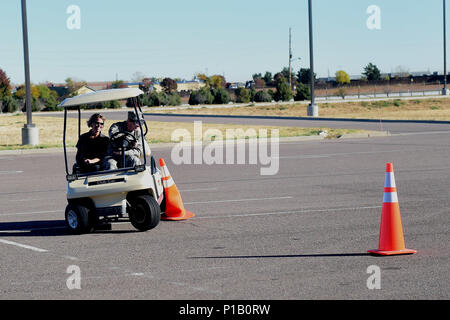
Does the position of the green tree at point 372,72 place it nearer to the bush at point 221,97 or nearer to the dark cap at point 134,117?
the bush at point 221,97

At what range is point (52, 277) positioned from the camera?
771 cm

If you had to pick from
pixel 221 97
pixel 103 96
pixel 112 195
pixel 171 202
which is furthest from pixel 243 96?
pixel 112 195

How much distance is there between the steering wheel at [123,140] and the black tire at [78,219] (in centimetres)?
104

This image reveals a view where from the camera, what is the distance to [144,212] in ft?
34.1

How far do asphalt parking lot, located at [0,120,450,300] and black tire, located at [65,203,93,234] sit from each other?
14 centimetres

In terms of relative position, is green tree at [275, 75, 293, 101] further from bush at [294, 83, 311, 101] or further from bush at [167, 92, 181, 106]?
bush at [167, 92, 181, 106]

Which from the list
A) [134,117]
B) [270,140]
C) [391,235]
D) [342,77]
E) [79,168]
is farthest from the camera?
[342,77]

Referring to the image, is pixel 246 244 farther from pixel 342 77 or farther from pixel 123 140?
pixel 342 77

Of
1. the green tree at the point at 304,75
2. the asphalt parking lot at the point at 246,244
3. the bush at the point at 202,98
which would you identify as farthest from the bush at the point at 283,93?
the asphalt parking lot at the point at 246,244

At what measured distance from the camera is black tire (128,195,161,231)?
1034 centimetres

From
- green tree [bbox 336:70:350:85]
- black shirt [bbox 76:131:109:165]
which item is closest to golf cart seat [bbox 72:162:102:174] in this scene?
black shirt [bbox 76:131:109:165]

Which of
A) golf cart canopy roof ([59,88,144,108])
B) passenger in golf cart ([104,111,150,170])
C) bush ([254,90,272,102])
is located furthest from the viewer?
bush ([254,90,272,102])

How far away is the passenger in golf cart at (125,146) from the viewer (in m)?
10.8

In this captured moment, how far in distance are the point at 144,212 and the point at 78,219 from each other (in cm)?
88
